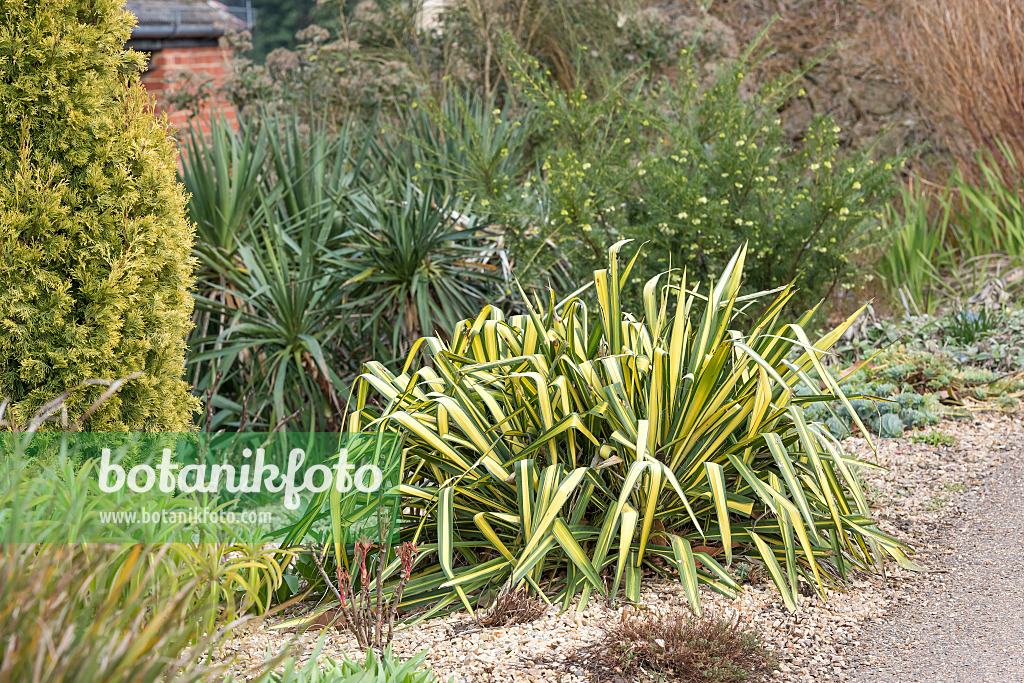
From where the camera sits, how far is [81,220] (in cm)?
304

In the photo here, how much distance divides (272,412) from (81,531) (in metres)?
1.81

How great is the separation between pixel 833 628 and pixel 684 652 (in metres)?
0.60

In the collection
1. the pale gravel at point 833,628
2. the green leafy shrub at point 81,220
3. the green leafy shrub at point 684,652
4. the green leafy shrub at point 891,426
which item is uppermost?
the green leafy shrub at point 81,220

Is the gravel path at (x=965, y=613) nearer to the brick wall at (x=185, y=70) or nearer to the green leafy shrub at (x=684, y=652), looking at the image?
the green leafy shrub at (x=684, y=652)

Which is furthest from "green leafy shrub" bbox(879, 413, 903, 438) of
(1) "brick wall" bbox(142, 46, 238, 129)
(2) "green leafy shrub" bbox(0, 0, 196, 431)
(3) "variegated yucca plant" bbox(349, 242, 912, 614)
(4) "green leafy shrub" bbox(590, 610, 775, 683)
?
(1) "brick wall" bbox(142, 46, 238, 129)

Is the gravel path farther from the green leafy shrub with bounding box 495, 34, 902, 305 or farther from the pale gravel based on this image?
the green leafy shrub with bounding box 495, 34, 902, 305

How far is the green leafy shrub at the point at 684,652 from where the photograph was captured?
7.52 ft

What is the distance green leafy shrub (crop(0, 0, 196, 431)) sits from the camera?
2.96 metres

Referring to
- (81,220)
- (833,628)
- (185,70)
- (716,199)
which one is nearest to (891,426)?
(716,199)

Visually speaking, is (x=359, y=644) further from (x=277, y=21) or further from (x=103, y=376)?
(x=277, y=21)

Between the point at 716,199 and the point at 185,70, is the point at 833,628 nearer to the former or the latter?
the point at 716,199

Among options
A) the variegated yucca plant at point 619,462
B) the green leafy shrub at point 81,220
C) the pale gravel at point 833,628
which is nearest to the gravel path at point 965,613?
the pale gravel at point 833,628

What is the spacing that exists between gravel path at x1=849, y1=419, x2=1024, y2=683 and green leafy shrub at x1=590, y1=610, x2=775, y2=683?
0.96 feet

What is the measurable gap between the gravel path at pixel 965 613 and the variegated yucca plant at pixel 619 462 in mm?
207
